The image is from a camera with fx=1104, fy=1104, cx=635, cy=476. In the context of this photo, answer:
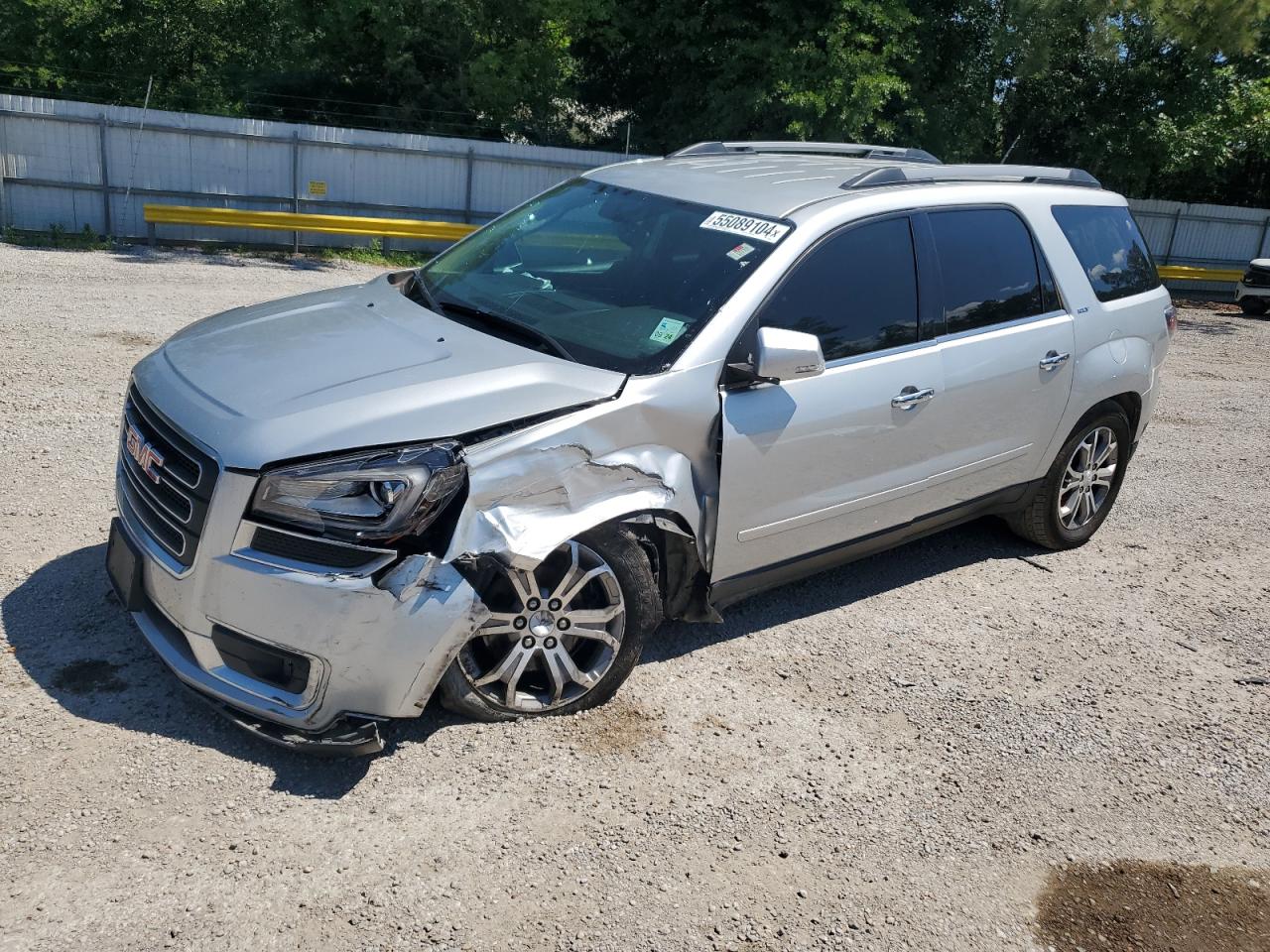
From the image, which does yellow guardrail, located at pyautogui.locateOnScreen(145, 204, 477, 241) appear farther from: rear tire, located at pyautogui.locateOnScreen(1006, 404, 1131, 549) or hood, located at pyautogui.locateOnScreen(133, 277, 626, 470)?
hood, located at pyautogui.locateOnScreen(133, 277, 626, 470)

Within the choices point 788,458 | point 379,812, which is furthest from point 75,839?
point 788,458

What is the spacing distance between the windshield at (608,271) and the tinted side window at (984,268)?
0.95 metres

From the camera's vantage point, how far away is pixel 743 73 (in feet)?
64.1

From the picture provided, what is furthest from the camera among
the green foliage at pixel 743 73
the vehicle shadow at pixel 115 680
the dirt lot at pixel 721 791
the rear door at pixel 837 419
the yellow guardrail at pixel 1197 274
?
the yellow guardrail at pixel 1197 274

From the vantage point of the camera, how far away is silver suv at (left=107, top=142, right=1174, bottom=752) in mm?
3350

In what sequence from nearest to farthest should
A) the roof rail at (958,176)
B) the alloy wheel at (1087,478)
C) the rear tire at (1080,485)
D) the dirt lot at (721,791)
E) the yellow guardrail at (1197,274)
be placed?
the dirt lot at (721,791) → the roof rail at (958,176) → the rear tire at (1080,485) → the alloy wheel at (1087,478) → the yellow guardrail at (1197,274)

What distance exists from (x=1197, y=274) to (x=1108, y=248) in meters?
17.1

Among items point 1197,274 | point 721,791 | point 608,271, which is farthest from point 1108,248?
point 1197,274

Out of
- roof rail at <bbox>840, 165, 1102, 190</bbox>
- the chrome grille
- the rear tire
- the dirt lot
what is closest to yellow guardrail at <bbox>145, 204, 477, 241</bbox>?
the dirt lot

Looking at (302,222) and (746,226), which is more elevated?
(746,226)

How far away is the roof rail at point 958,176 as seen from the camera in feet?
15.5

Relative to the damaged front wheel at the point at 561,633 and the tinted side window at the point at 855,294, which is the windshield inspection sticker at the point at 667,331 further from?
the damaged front wheel at the point at 561,633

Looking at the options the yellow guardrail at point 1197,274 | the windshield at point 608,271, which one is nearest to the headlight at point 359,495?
the windshield at point 608,271

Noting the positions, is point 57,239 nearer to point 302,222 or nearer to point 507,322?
point 302,222
